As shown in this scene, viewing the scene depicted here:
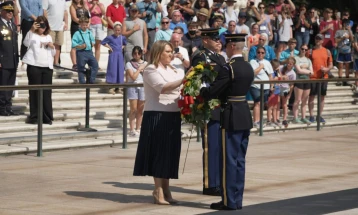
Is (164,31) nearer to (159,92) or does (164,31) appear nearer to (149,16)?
(149,16)

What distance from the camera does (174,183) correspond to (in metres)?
13.4

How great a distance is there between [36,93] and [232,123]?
18.6 ft

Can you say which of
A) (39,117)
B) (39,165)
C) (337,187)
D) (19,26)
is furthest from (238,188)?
(19,26)

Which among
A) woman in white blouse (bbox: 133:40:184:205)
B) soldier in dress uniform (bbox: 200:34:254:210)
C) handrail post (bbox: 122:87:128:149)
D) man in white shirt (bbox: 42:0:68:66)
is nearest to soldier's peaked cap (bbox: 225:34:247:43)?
soldier in dress uniform (bbox: 200:34:254:210)

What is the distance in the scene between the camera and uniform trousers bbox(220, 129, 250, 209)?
11.2 metres

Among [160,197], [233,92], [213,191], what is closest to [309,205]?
[213,191]

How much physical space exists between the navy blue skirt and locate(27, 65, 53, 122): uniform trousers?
503 centimetres

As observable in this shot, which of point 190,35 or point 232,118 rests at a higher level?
point 190,35

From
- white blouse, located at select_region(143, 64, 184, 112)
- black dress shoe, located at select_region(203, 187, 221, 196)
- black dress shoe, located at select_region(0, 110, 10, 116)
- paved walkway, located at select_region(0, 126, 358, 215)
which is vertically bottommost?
paved walkway, located at select_region(0, 126, 358, 215)

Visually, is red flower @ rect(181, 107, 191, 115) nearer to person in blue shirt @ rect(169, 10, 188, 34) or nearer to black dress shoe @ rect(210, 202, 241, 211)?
black dress shoe @ rect(210, 202, 241, 211)

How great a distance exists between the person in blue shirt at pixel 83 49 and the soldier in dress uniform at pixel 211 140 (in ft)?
25.9

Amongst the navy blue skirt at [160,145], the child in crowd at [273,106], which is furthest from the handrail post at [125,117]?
the navy blue skirt at [160,145]

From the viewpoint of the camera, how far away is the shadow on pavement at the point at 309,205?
436 inches

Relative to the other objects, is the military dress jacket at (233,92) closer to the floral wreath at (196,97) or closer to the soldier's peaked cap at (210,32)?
the floral wreath at (196,97)
